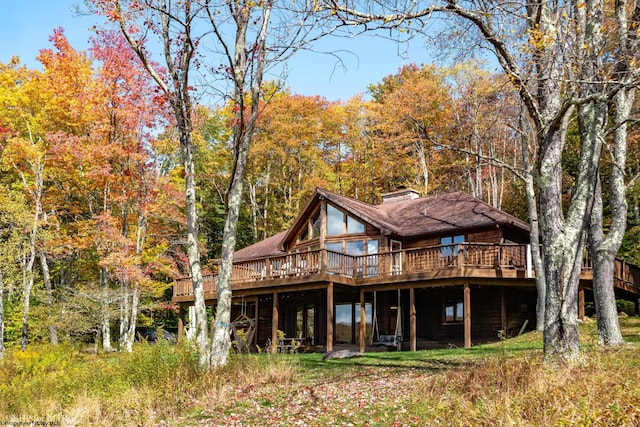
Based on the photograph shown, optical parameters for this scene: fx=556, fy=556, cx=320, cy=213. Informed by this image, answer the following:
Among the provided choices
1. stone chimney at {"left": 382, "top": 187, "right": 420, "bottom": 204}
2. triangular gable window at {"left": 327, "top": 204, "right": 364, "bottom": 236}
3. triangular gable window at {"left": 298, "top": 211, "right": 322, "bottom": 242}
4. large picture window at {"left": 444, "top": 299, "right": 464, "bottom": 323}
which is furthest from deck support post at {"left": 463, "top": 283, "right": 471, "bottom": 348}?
stone chimney at {"left": 382, "top": 187, "right": 420, "bottom": 204}

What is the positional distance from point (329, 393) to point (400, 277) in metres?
10.3

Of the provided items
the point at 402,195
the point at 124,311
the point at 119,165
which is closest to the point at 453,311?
the point at 402,195

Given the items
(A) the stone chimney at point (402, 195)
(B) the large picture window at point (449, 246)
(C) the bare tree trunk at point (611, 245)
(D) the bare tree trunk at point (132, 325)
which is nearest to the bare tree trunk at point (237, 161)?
(C) the bare tree trunk at point (611, 245)

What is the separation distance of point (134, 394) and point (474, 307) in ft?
49.1

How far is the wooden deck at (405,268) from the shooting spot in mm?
18094

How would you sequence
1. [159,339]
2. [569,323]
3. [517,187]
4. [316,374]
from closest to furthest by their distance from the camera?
1. [569,323]
2. [159,339]
3. [316,374]
4. [517,187]

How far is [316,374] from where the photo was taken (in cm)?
1133

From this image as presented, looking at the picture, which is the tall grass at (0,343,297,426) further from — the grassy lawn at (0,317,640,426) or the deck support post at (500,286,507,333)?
the deck support post at (500,286,507,333)

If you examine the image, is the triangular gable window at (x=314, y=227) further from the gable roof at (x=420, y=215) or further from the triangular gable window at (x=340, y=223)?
the triangular gable window at (x=340, y=223)

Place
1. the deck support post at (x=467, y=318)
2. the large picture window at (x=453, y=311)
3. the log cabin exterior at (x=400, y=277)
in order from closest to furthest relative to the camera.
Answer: the deck support post at (x=467, y=318) → the log cabin exterior at (x=400, y=277) → the large picture window at (x=453, y=311)

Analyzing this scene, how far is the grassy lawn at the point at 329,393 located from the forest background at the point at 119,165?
907 centimetres

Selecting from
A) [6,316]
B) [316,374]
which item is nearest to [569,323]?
[316,374]

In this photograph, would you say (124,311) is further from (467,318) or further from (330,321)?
(467,318)

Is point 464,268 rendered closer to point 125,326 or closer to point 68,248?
point 125,326
